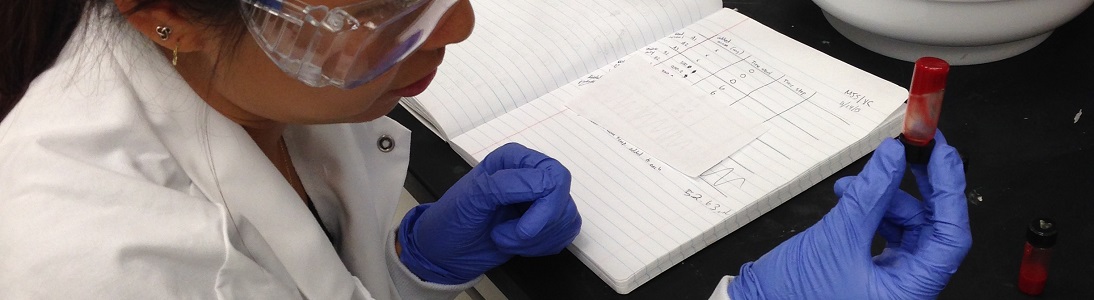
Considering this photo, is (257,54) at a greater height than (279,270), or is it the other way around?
(257,54)

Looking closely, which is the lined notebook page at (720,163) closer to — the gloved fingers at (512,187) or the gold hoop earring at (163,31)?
the gloved fingers at (512,187)

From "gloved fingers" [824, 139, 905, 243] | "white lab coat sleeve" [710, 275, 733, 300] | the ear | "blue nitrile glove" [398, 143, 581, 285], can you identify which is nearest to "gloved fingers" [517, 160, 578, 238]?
"blue nitrile glove" [398, 143, 581, 285]

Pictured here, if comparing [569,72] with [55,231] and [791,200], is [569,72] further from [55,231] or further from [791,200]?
[55,231]

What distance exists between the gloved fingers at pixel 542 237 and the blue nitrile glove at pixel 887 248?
19cm

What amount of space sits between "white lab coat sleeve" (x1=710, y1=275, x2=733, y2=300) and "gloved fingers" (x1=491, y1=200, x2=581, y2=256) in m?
0.17

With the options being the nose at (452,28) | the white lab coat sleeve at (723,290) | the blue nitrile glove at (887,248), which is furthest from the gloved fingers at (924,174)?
the nose at (452,28)

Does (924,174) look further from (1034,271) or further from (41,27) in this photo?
(41,27)

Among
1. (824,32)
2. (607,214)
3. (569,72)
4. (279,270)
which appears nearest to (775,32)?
(824,32)

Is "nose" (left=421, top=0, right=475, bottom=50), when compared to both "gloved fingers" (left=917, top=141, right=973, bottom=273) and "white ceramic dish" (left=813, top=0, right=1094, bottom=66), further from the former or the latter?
"white ceramic dish" (left=813, top=0, right=1094, bottom=66)

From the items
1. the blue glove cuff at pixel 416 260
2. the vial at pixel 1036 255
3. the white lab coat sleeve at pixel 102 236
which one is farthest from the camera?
the blue glove cuff at pixel 416 260

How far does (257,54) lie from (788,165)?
0.65 meters

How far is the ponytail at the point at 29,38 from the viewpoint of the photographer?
791mm

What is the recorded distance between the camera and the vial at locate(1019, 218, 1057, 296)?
94 centimetres

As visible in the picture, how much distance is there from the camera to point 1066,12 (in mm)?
1247
